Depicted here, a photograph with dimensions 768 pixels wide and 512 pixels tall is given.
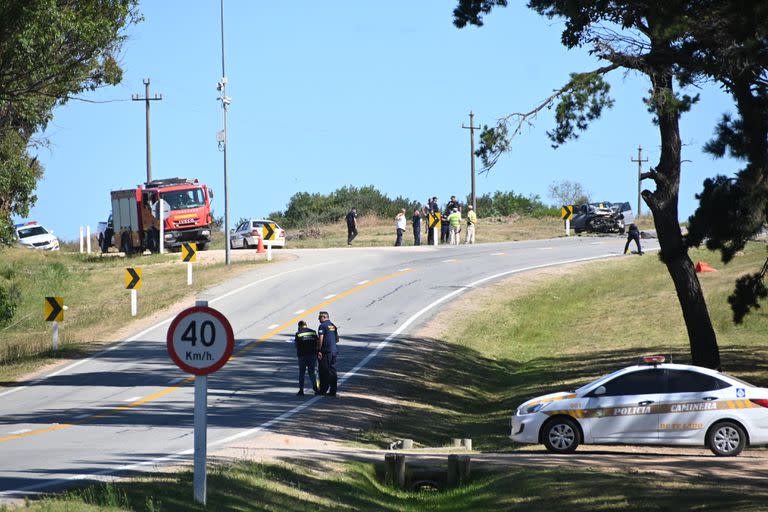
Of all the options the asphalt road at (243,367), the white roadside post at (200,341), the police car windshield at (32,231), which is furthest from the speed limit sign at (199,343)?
the police car windshield at (32,231)

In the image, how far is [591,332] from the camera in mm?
35344

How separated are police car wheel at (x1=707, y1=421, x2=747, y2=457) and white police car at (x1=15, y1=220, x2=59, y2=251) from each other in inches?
2051

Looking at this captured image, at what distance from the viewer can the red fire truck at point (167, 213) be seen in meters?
50.1

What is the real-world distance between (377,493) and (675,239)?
1081 centimetres

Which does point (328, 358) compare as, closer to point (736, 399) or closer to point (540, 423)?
point (540, 423)

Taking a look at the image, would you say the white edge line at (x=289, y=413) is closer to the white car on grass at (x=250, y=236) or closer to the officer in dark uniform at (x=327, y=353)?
the officer in dark uniform at (x=327, y=353)

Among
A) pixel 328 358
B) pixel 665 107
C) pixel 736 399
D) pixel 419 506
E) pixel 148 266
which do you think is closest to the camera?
pixel 419 506

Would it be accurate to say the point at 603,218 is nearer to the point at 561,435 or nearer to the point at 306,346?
the point at 306,346

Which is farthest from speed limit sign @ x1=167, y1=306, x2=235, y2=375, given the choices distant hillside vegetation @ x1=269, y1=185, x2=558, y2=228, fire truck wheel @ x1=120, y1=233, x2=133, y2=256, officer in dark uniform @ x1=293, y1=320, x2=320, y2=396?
distant hillside vegetation @ x1=269, y1=185, x2=558, y2=228

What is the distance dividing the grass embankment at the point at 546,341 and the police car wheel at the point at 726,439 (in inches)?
159

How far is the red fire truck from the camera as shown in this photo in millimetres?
50062

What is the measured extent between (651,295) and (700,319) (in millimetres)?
16410

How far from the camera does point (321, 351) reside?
76.1 ft

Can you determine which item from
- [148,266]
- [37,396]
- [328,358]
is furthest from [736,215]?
[148,266]
